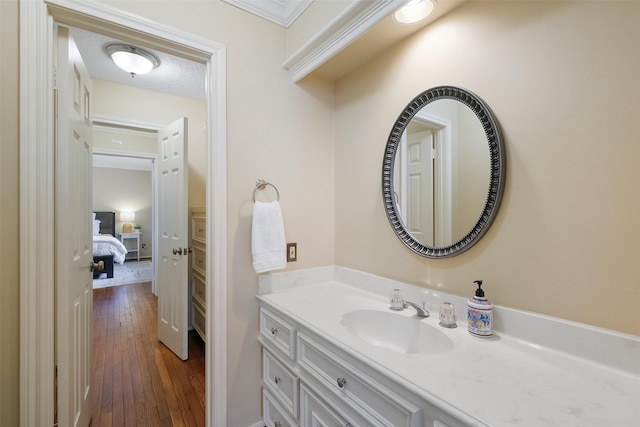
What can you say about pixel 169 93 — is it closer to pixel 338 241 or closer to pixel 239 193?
pixel 239 193

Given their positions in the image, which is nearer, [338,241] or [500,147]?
[500,147]

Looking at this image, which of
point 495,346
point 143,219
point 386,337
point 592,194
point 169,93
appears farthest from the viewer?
point 143,219

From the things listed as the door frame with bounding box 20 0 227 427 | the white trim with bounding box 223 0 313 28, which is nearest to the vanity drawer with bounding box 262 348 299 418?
the door frame with bounding box 20 0 227 427

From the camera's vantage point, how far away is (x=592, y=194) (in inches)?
32.8

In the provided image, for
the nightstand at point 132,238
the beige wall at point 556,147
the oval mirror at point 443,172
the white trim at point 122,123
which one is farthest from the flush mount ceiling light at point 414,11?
the nightstand at point 132,238

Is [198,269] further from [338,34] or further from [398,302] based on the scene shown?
[338,34]

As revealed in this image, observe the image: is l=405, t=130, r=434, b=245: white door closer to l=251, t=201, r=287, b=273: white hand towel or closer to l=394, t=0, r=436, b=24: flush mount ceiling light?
l=394, t=0, r=436, b=24: flush mount ceiling light

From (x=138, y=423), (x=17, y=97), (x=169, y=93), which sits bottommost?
(x=138, y=423)

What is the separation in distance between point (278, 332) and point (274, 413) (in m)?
0.46

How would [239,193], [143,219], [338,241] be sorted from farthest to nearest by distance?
[143,219] → [338,241] → [239,193]

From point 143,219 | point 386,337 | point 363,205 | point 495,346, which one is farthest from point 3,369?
point 143,219

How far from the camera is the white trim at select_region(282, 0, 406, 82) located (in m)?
1.14

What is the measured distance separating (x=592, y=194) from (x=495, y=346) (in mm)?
572

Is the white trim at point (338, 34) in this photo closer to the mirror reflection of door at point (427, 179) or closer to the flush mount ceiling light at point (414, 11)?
the flush mount ceiling light at point (414, 11)
